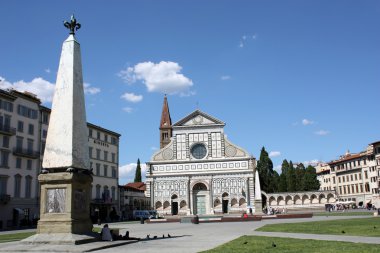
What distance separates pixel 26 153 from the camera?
41656 millimetres

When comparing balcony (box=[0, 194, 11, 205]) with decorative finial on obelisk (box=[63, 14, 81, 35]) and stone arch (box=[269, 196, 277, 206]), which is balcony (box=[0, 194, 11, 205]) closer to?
decorative finial on obelisk (box=[63, 14, 81, 35])

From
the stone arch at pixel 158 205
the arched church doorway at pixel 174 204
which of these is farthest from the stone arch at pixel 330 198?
the stone arch at pixel 158 205

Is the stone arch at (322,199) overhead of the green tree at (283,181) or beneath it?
beneath

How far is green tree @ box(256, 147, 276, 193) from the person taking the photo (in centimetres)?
7538

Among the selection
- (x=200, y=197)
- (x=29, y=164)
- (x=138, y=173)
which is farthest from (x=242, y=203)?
(x=138, y=173)

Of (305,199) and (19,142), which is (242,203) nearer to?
(305,199)

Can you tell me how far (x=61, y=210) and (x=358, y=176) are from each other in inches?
2864

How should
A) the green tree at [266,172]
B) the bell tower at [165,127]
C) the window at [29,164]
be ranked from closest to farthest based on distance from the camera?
the window at [29,164] → the green tree at [266,172] → the bell tower at [165,127]

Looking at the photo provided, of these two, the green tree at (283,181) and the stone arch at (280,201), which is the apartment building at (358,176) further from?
the stone arch at (280,201)

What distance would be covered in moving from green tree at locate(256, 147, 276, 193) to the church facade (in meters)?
9.90

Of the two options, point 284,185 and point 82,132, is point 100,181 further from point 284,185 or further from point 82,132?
point 82,132

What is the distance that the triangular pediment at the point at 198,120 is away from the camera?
68562 millimetres

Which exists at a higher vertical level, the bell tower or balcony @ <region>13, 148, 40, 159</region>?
the bell tower

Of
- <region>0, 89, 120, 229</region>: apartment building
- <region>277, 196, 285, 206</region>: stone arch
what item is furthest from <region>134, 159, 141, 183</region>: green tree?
<region>0, 89, 120, 229</region>: apartment building
